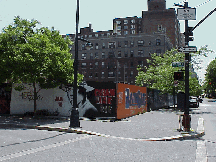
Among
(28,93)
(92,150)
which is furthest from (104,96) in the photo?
(92,150)

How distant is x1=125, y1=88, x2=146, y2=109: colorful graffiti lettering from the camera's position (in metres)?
21.3

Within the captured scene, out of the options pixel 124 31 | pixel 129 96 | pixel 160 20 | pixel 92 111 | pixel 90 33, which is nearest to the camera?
pixel 92 111

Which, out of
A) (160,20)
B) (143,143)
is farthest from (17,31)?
(160,20)

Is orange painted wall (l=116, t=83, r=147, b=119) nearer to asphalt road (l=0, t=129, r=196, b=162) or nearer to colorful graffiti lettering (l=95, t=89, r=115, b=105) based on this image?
colorful graffiti lettering (l=95, t=89, r=115, b=105)

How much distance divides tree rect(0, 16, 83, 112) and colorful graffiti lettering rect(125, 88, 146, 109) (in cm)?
505

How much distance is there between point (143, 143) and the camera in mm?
9898

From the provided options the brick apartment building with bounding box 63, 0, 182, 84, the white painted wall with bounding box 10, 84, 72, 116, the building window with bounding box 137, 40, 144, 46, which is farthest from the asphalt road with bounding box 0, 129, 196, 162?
the building window with bounding box 137, 40, 144, 46

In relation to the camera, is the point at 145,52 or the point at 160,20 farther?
the point at 160,20

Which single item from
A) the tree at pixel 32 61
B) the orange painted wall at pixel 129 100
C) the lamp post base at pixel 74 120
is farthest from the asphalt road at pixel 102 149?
the orange painted wall at pixel 129 100

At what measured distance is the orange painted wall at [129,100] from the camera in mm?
19531

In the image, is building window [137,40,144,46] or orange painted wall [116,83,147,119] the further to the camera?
building window [137,40,144,46]

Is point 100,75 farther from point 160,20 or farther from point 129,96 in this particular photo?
point 129,96

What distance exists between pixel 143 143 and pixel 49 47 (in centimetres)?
1081

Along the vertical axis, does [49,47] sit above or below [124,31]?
below
